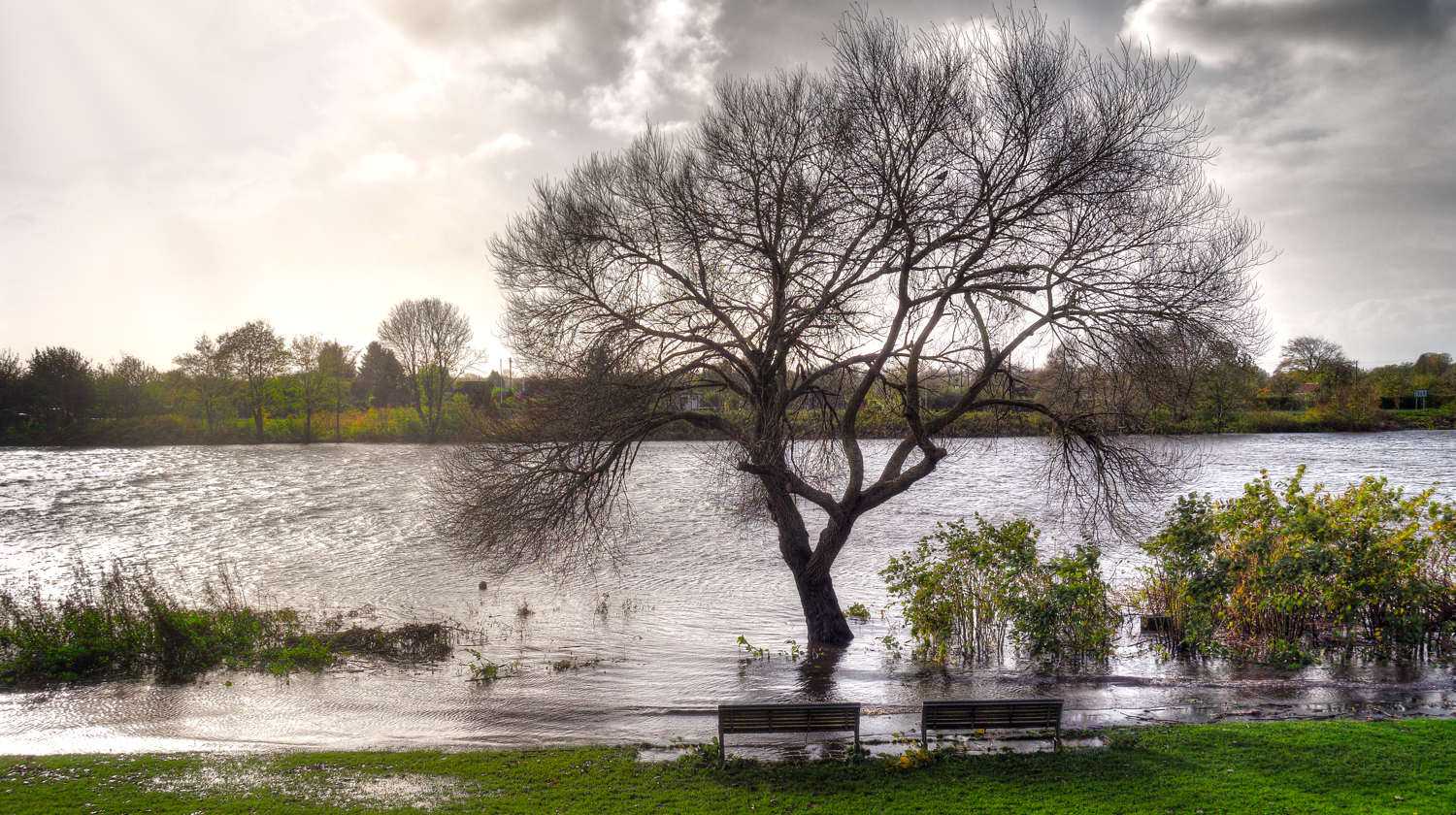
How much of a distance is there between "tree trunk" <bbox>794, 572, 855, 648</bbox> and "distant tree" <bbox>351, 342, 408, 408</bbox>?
3459 inches

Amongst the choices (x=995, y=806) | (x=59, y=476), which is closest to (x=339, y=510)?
(x=59, y=476)

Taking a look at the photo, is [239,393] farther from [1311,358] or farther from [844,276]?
[1311,358]

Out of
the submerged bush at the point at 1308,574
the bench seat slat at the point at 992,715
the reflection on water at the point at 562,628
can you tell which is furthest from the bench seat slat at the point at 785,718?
the submerged bush at the point at 1308,574

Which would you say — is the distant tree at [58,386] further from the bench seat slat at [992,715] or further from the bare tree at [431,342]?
the bench seat slat at [992,715]

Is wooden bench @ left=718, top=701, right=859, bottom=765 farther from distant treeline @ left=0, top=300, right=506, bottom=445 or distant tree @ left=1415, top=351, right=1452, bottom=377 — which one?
distant tree @ left=1415, top=351, right=1452, bottom=377

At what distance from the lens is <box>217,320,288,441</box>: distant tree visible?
77250mm

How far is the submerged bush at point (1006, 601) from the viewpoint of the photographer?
14.5m

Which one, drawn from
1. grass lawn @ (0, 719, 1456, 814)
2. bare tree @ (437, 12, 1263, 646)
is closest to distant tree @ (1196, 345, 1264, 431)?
bare tree @ (437, 12, 1263, 646)

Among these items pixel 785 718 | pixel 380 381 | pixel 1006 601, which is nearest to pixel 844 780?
pixel 785 718

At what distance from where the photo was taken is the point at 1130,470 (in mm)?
14633

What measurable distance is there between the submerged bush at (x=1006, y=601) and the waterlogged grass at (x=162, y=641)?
32.9ft

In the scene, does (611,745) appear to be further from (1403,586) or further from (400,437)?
(400,437)

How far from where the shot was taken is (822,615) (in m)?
16.8

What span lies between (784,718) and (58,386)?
9161 cm
